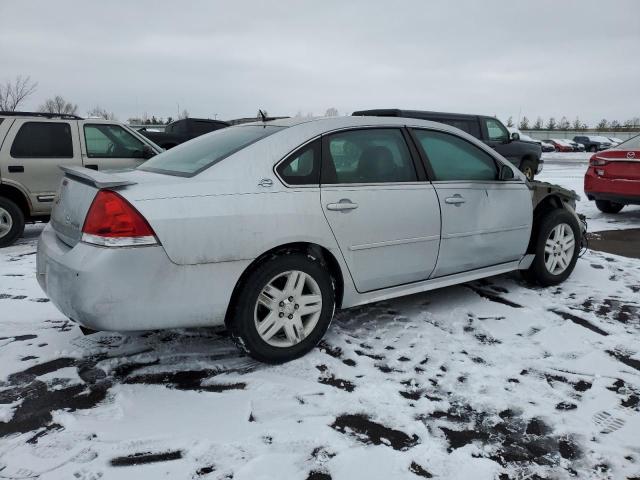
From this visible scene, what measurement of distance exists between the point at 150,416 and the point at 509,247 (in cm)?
307

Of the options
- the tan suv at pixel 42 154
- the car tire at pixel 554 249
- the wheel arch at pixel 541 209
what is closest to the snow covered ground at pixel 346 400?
the car tire at pixel 554 249

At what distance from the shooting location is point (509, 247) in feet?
14.0

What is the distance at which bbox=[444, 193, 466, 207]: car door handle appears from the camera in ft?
12.3

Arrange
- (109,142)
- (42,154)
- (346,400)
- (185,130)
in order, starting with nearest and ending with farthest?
(346,400) → (42,154) → (109,142) → (185,130)

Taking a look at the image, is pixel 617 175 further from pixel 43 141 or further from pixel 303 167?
pixel 43 141

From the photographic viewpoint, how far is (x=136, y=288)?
262 cm

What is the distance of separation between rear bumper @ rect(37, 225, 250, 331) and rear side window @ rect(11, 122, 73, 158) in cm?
451

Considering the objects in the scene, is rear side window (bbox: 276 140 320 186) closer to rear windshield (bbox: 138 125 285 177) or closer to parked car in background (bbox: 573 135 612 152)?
rear windshield (bbox: 138 125 285 177)

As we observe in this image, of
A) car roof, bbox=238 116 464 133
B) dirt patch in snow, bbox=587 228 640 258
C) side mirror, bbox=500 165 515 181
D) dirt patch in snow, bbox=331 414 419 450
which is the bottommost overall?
dirt patch in snow, bbox=331 414 419 450

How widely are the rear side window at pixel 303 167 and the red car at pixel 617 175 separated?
644 centimetres

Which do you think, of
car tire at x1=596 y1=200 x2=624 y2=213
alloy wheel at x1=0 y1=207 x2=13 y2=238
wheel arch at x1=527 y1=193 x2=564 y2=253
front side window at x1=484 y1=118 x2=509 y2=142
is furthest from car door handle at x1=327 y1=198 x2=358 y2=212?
front side window at x1=484 y1=118 x2=509 y2=142

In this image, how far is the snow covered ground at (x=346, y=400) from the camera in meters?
2.22

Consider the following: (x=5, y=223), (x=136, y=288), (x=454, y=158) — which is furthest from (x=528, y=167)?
(x=136, y=288)

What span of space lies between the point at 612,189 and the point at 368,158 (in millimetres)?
6112
